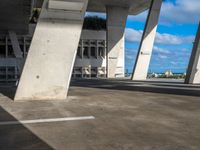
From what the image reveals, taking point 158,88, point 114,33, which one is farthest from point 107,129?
point 114,33

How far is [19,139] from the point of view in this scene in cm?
479

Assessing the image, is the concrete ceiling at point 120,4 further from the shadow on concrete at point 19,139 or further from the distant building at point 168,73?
the shadow on concrete at point 19,139

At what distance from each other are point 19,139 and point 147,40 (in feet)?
75.4

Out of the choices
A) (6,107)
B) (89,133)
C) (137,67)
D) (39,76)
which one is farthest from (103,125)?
(137,67)

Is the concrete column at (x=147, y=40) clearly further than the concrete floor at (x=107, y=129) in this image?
Yes

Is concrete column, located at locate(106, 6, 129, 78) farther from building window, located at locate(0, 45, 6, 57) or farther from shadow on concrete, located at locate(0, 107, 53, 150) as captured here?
shadow on concrete, located at locate(0, 107, 53, 150)

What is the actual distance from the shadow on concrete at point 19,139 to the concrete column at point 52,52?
13.3 feet

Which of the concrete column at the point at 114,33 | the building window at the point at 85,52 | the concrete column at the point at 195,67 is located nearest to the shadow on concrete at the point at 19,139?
the concrete column at the point at 195,67

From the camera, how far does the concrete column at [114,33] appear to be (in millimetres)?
35062

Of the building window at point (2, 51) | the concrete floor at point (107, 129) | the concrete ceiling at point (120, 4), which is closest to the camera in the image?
the concrete floor at point (107, 129)

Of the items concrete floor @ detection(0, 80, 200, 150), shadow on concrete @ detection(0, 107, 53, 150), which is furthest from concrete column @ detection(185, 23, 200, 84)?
shadow on concrete @ detection(0, 107, 53, 150)

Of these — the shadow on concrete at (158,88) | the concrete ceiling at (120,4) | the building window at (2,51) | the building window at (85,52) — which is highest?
the concrete ceiling at (120,4)

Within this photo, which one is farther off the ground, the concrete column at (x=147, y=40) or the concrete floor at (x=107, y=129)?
the concrete column at (x=147, y=40)

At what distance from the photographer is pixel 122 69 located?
38.2 metres
